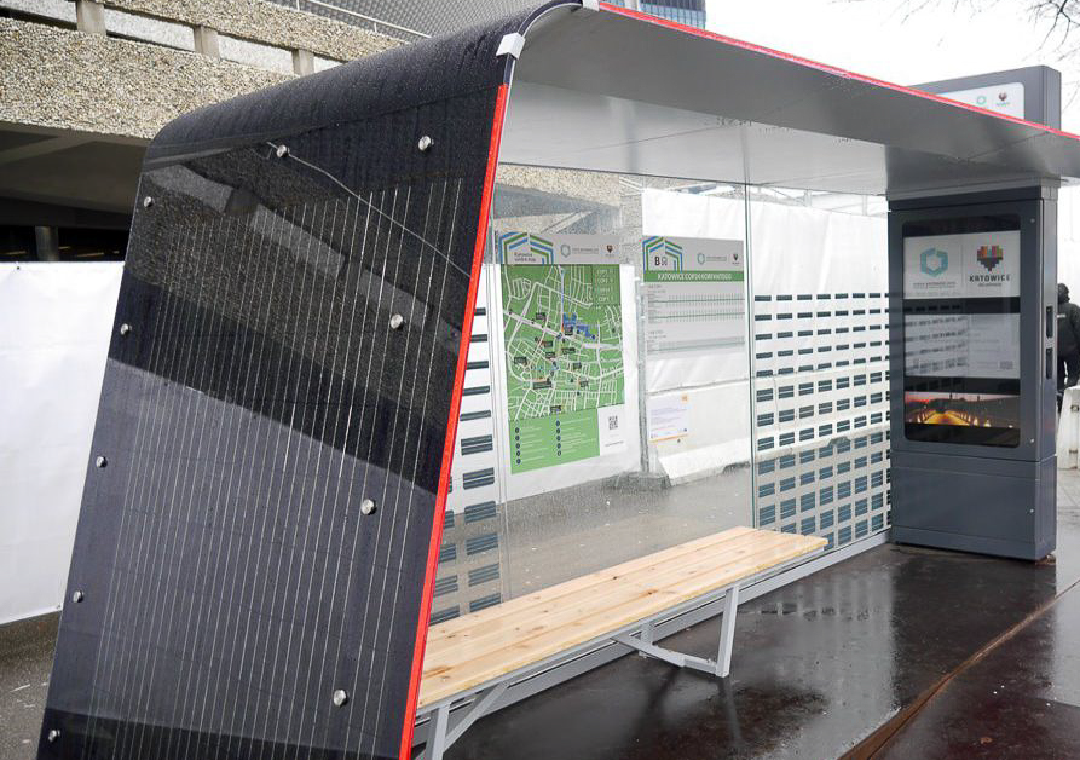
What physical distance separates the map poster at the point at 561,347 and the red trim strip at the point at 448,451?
2662mm

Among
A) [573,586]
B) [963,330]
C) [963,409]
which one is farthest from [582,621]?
[963,330]

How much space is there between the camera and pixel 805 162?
5.13m

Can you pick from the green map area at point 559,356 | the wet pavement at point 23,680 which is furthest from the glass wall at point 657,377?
the wet pavement at point 23,680

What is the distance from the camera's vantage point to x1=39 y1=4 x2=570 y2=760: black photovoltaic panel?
175cm

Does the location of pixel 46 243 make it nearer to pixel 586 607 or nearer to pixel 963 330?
pixel 586 607

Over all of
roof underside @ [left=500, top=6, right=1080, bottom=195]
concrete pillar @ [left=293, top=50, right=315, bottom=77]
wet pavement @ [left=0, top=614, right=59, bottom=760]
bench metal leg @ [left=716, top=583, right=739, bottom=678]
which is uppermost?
concrete pillar @ [left=293, top=50, right=315, bottom=77]

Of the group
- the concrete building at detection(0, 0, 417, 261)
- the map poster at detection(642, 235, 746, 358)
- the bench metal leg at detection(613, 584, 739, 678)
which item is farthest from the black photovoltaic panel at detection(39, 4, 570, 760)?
the concrete building at detection(0, 0, 417, 261)

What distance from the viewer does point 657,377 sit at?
5.18 meters

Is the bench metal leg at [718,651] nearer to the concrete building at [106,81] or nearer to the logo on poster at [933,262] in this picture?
the logo on poster at [933,262]

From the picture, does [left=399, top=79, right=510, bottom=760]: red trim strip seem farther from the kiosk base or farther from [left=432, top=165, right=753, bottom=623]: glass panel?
the kiosk base

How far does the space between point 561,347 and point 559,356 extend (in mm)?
42

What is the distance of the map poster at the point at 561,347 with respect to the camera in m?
4.47

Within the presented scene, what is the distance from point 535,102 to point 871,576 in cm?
416

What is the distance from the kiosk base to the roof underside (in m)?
1.75
